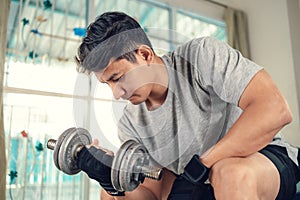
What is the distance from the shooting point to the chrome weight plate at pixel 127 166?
0.80 metres

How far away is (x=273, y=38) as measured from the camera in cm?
244

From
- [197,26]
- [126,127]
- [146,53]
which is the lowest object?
[126,127]

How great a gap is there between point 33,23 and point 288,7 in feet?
5.73

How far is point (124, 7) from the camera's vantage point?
2234 mm

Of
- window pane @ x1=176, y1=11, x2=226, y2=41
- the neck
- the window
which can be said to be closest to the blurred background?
the window

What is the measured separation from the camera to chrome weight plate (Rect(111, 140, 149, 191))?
31.5 inches

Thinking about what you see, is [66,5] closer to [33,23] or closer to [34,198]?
[33,23]

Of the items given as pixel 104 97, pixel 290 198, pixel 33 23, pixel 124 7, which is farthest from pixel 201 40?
pixel 124 7

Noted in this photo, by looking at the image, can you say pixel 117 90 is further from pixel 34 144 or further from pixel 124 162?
pixel 34 144

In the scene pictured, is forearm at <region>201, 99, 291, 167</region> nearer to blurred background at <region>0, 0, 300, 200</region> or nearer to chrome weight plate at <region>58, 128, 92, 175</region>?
chrome weight plate at <region>58, 128, 92, 175</region>

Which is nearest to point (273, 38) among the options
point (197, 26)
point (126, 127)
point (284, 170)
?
point (197, 26)

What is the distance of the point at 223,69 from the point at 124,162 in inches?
13.6

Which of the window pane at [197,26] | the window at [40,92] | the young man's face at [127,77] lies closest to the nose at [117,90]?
the young man's face at [127,77]

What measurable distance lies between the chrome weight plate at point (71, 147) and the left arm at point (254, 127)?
382 mm
